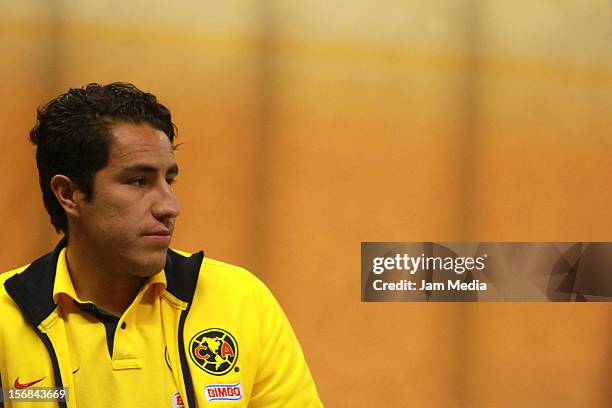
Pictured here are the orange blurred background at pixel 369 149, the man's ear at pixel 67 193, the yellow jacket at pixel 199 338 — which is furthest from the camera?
the orange blurred background at pixel 369 149

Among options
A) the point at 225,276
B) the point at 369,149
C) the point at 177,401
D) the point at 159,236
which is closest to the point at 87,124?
the point at 159,236

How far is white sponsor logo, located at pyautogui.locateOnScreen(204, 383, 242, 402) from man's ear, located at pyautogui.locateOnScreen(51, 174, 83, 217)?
40 cm

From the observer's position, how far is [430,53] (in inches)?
88.4

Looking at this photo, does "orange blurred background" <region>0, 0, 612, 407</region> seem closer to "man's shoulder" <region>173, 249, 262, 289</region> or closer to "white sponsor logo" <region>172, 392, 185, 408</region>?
"man's shoulder" <region>173, 249, 262, 289</region>

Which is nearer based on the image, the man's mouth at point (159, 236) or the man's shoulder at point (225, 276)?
the man's mouth at point (159, 236)

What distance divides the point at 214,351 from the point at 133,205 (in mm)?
294

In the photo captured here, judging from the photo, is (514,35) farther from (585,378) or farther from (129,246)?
(129,246)

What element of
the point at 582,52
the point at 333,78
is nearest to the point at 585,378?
the point at 582,52

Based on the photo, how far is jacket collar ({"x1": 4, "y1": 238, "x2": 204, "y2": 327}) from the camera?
139cm

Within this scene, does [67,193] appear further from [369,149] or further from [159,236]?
[369,149]

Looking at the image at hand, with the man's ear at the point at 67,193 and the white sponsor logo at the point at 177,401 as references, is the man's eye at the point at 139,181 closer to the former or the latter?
the man's ear at the point at 67,193

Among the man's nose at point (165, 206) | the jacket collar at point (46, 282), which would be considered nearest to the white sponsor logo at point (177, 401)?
the jacket collar at point (46, 282)

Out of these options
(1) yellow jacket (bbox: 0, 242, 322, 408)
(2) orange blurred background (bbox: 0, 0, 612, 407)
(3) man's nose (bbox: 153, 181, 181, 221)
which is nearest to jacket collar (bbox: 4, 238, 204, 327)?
(1) yellow jacket (bbox: 0, 242, 322, 408)

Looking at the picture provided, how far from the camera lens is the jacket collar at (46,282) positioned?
4.58 ft
